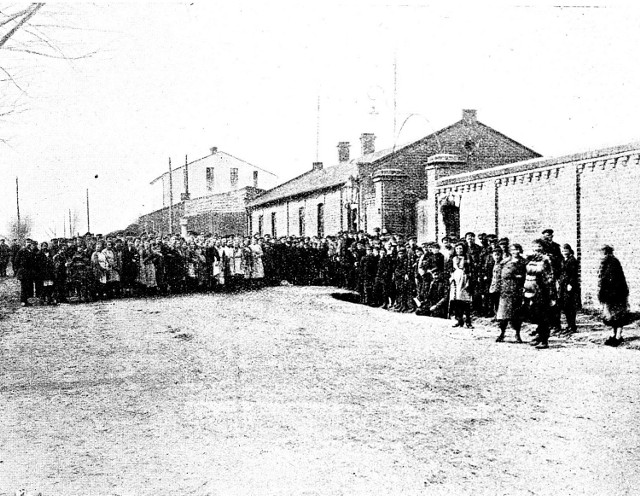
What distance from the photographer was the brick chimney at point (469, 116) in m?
28.9

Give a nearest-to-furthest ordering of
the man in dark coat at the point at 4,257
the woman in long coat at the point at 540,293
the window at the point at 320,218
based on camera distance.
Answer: the woman in long coat at the point at 540,293 → the man in dark coat at the point at 4,257 → the window at the point at 320,218

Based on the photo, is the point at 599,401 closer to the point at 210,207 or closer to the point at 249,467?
the point at 249,467

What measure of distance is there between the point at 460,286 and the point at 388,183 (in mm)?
11766

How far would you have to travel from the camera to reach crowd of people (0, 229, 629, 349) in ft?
33.4

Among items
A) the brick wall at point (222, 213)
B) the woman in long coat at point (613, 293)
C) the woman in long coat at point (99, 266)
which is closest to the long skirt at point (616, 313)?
the woman in long coat at point (613, 293)

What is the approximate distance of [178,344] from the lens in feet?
33.7

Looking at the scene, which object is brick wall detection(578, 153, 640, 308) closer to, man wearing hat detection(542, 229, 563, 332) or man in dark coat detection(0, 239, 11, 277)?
man wearing hat detection(542, 229, 563, 332)

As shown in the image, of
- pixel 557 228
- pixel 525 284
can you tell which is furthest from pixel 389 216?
pixel 525 284

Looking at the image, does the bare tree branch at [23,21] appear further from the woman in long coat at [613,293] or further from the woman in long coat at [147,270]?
the woman in long coat at [147,270]

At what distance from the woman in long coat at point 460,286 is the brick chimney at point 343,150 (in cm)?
2755

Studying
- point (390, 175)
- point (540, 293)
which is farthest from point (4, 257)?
point (540, 293)

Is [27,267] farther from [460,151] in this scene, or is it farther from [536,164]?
[460,151]

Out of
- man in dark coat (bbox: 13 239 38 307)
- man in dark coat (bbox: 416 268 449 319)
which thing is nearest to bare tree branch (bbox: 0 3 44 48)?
man in dark coat (bbox: 416 268 449 319)

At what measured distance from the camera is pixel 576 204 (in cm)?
1364
